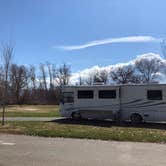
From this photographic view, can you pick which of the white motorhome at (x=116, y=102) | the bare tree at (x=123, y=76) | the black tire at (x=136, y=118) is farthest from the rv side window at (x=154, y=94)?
the bare tree at (x=123, y=76)

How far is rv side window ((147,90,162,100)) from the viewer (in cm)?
2255

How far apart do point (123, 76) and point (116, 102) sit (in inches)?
2252

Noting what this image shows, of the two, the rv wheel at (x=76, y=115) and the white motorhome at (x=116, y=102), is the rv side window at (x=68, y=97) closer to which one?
the white motorhome at (x=116, y=102)

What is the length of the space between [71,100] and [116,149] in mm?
14318

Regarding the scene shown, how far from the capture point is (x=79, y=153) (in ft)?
35.2

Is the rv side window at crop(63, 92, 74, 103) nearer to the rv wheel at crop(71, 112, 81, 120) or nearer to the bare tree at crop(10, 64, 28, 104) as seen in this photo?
the rv wheel at crop(71, 112, 81, 120)

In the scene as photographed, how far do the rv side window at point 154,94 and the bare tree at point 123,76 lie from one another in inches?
2173

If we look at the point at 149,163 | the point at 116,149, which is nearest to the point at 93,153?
the point at 116,149

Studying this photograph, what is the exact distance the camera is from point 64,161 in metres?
9.34

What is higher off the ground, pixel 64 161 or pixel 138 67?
pixel 138 67

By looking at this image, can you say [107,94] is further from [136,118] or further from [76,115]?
[76,115]

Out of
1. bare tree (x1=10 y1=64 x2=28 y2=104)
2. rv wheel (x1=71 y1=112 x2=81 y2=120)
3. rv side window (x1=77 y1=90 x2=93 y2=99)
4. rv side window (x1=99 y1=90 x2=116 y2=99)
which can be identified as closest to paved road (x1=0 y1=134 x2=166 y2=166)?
rv side window (x1=99 y1=90 x2=116 y2=99)

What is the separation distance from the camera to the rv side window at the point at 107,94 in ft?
79.6

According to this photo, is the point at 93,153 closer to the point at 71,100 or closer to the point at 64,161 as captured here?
the point at 64,161
